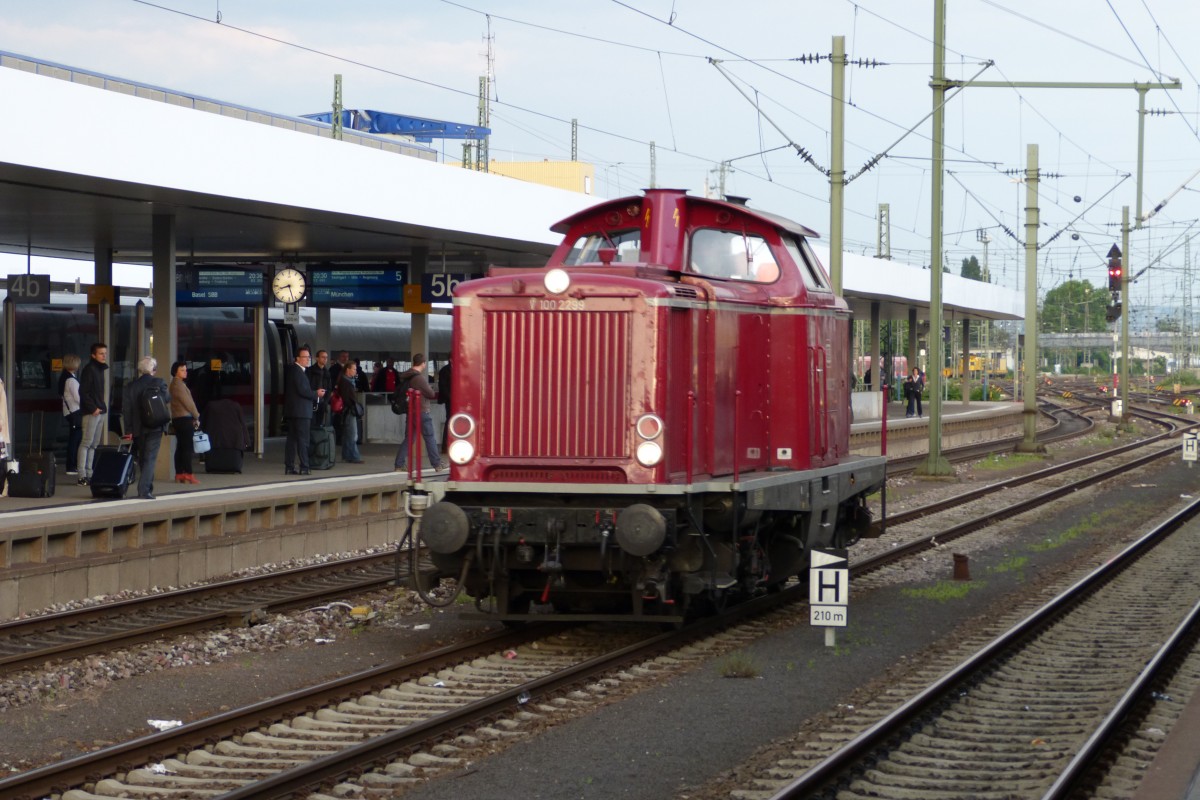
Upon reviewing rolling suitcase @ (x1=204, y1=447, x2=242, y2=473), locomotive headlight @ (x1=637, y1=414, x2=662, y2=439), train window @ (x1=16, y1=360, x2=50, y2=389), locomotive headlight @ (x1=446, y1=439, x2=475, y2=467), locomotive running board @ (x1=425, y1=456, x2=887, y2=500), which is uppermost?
train window @ (x1=16, y1=360, x2=50, y2=389)

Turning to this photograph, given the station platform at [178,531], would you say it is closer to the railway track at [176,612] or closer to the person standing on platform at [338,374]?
the railway track at [176,612]

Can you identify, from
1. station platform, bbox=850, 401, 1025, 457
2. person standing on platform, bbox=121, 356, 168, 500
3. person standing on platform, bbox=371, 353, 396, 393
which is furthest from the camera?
station platform, bbox=850, 401, 1025, 457

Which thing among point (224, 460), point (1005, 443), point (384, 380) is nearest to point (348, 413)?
point (224, 460)

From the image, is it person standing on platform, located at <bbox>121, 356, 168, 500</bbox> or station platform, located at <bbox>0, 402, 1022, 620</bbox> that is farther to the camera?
person standing on platform, located at <bbox>121, 356, 168, 500</bbox>

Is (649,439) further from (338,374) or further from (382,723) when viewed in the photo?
(338,374)

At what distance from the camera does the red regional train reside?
10.0 metres

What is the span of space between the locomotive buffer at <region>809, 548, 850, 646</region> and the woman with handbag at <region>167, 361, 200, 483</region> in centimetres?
1071

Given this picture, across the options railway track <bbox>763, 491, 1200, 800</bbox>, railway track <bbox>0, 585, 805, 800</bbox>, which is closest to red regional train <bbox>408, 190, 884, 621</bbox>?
railway track <bbox>0, 585, 805, 800</bbox>

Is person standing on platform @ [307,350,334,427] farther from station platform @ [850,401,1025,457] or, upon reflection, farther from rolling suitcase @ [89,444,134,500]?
station platform @ [850,401,1025,457]

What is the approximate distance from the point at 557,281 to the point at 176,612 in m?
5.02

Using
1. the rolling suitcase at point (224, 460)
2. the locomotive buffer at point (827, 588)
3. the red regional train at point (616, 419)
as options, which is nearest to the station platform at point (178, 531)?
the rolling suitcase at point (224, 460)

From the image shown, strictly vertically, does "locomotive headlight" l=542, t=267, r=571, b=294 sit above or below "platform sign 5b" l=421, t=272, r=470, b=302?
below

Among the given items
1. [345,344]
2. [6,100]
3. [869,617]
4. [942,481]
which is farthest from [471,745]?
[345,344]

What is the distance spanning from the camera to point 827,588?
10.7m
